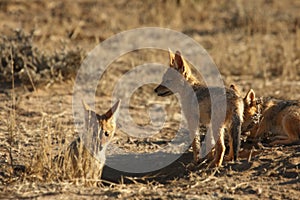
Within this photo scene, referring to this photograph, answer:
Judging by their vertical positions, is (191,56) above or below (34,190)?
above

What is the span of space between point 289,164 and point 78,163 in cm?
231

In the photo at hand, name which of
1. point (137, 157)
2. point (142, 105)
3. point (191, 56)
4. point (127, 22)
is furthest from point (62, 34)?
point (137, 157)

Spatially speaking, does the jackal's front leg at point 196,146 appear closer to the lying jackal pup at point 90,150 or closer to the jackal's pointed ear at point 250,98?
the jackal's pointed ear at point 250,98

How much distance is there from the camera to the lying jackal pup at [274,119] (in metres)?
7.89

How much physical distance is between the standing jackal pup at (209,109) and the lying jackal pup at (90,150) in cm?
92

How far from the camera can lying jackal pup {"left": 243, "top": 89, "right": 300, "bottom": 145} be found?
7895 millimetres

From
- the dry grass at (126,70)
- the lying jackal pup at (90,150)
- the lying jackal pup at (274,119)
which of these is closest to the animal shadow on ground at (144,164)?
the dry grass at (126,70)

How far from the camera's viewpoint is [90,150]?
6953 mm

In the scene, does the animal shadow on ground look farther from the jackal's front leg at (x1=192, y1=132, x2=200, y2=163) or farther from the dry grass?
the jackal's front leg at (x1=192, y1=132, x2=200, y2=163)

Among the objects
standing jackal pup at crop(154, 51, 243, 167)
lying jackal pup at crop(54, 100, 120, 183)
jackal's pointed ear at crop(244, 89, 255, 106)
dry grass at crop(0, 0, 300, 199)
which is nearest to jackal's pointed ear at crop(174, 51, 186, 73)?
standing jackal pup at crop(154, 51, 243, 167)

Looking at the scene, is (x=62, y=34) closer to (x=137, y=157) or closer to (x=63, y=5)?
(x=63, y=5)

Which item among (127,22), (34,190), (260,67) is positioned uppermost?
(127,22)

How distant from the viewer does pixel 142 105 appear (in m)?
10.6

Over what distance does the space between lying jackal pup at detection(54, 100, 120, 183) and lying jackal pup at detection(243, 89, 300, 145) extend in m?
1.61
